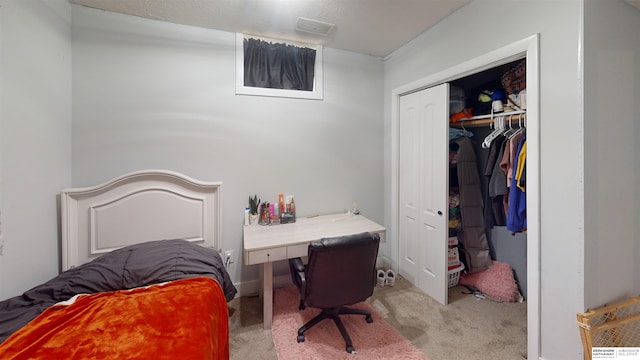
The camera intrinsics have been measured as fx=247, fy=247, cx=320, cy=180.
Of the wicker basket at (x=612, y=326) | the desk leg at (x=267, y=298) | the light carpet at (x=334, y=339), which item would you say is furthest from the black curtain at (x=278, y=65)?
the wicker basket at (x=612, y=326)

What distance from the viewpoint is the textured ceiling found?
1.91 metres

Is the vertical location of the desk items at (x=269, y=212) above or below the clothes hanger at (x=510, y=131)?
below

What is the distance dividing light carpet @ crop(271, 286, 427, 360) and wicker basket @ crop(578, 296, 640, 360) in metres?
0.88

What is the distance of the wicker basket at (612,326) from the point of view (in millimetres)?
1288

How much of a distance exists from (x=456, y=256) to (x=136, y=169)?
10.2ft

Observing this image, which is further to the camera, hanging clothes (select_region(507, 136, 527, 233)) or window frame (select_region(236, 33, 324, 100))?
window frame (select_region(236, 33, 324, 100))

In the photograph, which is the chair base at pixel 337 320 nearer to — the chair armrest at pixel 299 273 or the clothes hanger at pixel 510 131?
the chair armrest at pixel 299 273

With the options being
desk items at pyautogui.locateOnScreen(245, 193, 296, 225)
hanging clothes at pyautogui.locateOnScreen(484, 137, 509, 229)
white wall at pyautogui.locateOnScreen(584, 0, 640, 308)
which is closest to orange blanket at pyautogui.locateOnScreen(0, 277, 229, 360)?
desk items at pyautogui.locateOnScreen(245, 193, 296, 225)

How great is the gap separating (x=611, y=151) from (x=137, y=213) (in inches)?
126

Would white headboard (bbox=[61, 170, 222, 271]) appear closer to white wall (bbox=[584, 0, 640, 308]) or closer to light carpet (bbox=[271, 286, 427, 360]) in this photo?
light carpet (bbox=[271, 286, 427, 360])

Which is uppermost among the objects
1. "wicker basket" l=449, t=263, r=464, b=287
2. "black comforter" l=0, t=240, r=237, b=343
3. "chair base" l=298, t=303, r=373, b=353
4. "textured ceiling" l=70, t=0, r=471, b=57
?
"textured ceiling" l=70, t=0, r=471, b=57

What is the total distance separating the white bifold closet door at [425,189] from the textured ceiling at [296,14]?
2.02 ft

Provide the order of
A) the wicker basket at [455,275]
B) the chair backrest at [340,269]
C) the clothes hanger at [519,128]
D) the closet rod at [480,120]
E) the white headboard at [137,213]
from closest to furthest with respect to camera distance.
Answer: the chair backrest at [340,269], the white headboard at [137,213], the clothes hanger at [519,128], the closet rod at [480,120], the wicker basket at [455,275]

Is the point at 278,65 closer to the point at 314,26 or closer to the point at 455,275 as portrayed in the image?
the point at 314,26
